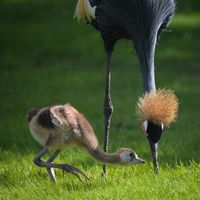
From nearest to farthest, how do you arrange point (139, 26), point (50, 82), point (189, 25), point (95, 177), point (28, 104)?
point (95, 177), point (139, 26), point (28, 104), point (50, 82), point (189, 25)

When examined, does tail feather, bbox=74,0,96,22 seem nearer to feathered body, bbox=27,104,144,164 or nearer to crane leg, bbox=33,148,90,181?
feathered body, bbox=27,104,144,164

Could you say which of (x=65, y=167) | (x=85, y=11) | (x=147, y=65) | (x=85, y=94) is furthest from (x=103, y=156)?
(x=85, y=94)

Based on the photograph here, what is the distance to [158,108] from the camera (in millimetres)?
6496

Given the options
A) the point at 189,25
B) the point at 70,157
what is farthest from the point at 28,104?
the point at 189,25

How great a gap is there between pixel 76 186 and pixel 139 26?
1895mm

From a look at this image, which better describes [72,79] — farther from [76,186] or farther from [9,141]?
[76,186]

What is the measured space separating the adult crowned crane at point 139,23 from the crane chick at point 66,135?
0.69 m

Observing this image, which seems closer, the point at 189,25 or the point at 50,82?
the point at 50,82

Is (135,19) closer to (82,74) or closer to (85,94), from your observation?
(85,94)

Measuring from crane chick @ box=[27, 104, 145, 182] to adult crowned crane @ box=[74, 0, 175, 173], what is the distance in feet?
2.25

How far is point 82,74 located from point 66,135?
7424mm

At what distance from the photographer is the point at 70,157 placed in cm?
812

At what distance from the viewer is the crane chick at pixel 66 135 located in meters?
6.49

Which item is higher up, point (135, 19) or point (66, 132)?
point (135, 19)
